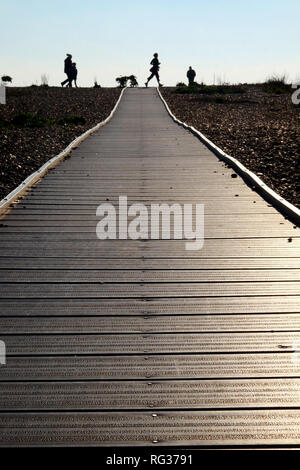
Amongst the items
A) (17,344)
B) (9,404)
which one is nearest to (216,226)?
(17,344)

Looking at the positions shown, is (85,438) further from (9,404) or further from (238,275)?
(238,275)

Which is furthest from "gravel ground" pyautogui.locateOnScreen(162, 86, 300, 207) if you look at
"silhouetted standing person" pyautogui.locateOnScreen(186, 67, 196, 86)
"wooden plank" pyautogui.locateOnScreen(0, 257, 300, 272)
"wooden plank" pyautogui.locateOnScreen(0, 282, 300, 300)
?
"silhouetted standing person" pyautogui.locateOnScreen(186, 67, 196, 86)

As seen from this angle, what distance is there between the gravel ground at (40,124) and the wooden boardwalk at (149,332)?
4604 millimetres

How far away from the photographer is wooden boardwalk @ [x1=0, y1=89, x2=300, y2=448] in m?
3.38

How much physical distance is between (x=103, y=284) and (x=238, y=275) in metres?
1.05

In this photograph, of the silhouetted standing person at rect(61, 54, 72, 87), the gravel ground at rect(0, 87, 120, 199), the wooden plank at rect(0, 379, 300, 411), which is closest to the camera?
the wooden plank at rect(0, 379, 300, 411)

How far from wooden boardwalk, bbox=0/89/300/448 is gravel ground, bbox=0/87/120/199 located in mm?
4604

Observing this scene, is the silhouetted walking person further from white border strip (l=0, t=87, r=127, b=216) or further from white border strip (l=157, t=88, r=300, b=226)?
white border strip (l=157, t=88, r=300, b=226)

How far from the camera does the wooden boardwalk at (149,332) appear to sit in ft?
11.1

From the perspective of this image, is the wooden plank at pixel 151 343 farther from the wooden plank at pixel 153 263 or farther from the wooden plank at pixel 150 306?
the wooden plank at pixel 153 263

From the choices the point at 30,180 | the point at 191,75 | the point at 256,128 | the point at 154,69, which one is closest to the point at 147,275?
the point at 30,180

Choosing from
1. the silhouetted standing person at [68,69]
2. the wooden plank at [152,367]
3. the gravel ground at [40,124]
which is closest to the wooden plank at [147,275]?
the wooden plank at [152,367]
